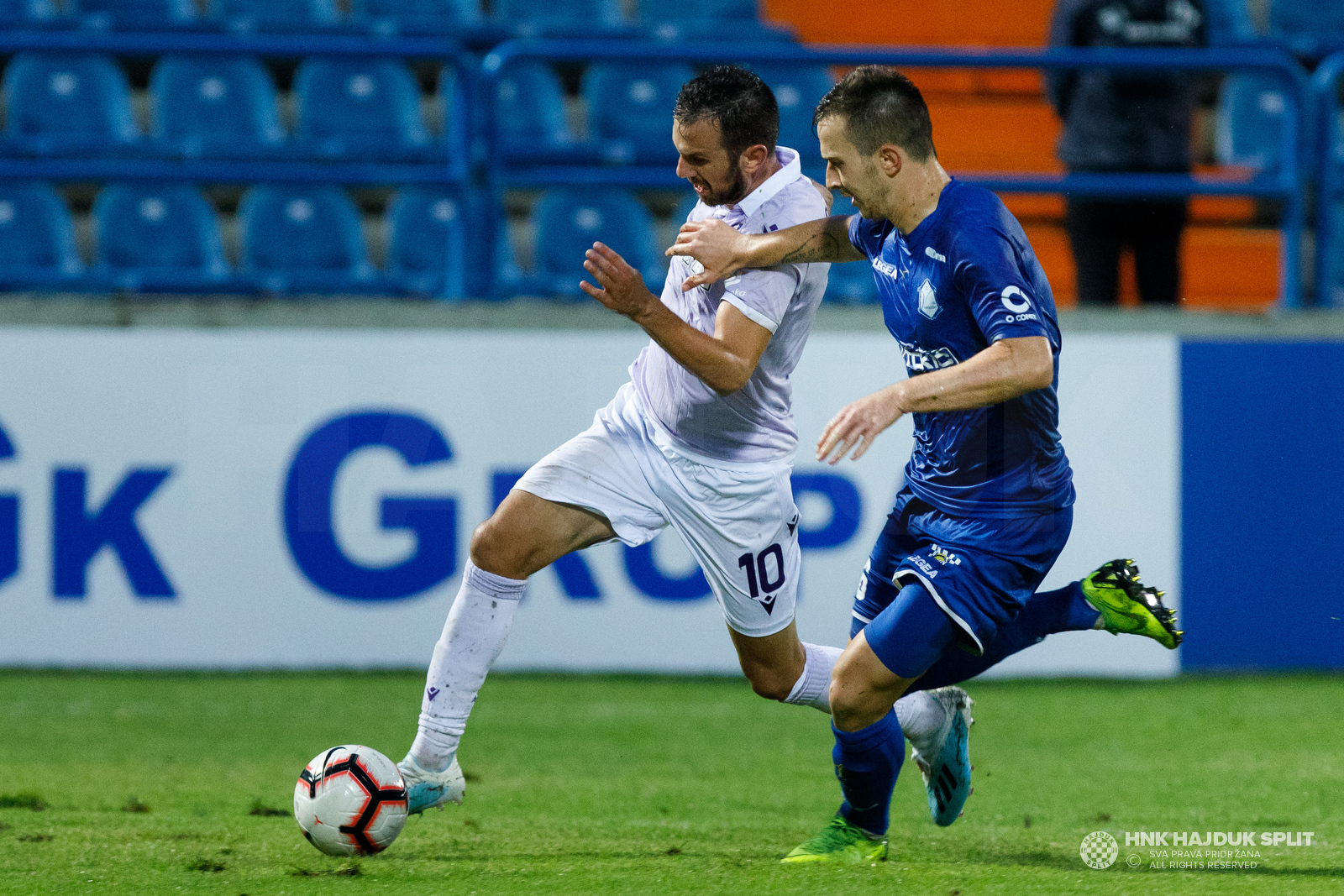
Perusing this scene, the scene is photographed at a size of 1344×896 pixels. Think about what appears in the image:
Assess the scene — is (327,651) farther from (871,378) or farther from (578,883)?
(578,883)

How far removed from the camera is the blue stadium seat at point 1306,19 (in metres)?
9.56

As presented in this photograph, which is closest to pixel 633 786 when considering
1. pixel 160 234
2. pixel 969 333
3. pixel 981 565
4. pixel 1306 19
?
pixel 981 565

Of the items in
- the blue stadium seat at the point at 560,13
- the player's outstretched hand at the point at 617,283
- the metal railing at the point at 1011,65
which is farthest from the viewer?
the blue stadium seat at the point at 560,13

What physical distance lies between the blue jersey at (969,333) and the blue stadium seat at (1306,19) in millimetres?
6643

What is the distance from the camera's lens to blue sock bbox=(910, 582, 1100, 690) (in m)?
4.07

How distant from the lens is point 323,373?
6.88 m

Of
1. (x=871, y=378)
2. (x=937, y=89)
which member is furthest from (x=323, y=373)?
(x=937, y=89)

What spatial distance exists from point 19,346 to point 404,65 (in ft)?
9.49

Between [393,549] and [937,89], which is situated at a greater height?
[937,89]

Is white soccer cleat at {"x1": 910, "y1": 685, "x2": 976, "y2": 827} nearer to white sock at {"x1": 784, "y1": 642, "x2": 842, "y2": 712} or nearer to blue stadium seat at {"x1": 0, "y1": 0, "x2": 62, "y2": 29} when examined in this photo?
white sock at {"x1": 784, "y1": 642, "x2": 842, "y2": 712}

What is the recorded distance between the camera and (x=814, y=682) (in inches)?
168

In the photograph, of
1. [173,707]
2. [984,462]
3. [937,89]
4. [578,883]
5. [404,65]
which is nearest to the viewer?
[578,883]

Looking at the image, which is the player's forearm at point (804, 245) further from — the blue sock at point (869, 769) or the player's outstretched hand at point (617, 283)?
the blue sock at point (869, 769)

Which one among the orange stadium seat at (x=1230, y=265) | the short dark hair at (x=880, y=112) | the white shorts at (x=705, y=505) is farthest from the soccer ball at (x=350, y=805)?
the orange stadium seat at (x=1230, y=265)
